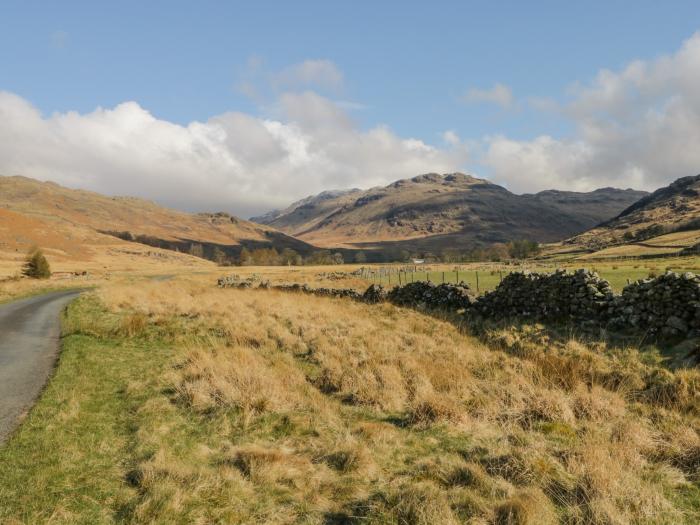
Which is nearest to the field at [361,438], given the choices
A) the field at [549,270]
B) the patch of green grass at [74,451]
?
the patch of green grass at [74,451]

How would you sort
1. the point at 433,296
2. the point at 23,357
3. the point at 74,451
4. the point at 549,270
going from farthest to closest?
the point at 549,270
the point at 433,296
the point at 23,357
the point at 74,451

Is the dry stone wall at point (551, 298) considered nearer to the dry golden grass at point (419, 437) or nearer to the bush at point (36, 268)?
Result: the dry golden grass at point (419, 437)

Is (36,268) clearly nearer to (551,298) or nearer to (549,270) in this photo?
(551,298)

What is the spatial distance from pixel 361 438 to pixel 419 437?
1155 mm

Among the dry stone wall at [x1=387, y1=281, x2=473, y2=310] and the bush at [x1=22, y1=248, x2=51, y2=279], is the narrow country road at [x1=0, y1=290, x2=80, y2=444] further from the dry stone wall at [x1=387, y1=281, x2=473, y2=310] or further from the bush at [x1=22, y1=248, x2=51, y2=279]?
the bush at [x1=22, y1=248, x2=51, y2=279]

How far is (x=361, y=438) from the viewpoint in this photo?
25.3 feet

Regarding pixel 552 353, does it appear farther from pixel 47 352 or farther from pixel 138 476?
pixel 47 352

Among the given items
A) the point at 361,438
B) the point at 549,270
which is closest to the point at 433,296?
the point at 361,438

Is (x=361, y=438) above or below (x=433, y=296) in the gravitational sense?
below

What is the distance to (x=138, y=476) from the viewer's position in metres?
6.28

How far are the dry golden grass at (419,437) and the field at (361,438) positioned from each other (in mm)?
35

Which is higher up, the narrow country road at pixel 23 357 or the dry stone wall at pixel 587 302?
the dry stone wall at pixel 587 302

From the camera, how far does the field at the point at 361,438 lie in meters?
5.56

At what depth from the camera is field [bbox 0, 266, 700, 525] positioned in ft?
18.2
